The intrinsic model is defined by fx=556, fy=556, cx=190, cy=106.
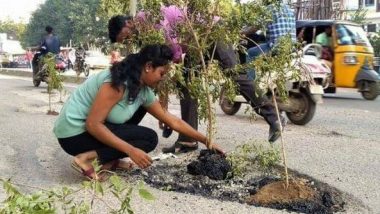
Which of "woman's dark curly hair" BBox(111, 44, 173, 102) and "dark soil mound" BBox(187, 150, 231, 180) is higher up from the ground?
"woman's dark curly hair" BBox(111, 44, 173, 102)

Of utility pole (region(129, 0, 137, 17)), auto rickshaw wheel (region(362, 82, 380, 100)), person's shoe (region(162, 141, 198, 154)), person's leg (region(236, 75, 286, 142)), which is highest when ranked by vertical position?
utility pole (region(129, 0, 137, 17))

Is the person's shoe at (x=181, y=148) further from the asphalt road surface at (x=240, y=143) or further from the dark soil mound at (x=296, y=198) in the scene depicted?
the dark soil mound at (x=296, y=198)

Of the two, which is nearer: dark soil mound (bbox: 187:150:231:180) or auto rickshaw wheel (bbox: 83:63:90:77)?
dark soil mound (bbox: 187:150:231:180)

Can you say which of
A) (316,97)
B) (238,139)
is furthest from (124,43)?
(316,97)

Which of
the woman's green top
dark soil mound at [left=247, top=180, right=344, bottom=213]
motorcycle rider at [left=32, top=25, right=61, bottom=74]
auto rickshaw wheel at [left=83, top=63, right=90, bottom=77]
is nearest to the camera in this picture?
dark soil mound at [left=247, top=180, right=344, bottom=213]

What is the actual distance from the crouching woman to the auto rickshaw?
28.4 feet

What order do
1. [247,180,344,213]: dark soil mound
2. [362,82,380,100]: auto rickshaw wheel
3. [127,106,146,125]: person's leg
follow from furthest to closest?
[362,82,380,100]: auto rickshaw wheel
[127,106,146,125]: person's leg
[247,180,344,213]: dark soil mound

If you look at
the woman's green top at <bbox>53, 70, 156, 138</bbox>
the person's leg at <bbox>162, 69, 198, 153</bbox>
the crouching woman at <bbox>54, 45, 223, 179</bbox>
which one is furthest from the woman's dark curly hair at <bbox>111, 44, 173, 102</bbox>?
the person's leg at <bbox>162, 69, 198, 153</bbox>

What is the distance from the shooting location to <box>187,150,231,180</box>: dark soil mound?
156 inches

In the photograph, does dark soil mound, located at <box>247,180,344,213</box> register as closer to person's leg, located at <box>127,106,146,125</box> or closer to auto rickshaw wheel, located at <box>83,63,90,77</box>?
person's leg, located at <box>127,106,146,125</box>

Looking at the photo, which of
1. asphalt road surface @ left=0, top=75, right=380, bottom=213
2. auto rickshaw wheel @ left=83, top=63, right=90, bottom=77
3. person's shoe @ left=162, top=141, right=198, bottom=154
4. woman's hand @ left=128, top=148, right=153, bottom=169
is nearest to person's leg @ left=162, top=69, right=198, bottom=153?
person's shoe @ left=162, top=141, right=198, bottom=154

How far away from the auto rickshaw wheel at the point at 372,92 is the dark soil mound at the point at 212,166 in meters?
9.08

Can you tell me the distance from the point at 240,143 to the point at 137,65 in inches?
95.3

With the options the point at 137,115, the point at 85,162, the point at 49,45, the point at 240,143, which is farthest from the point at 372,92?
the point at 85,162
